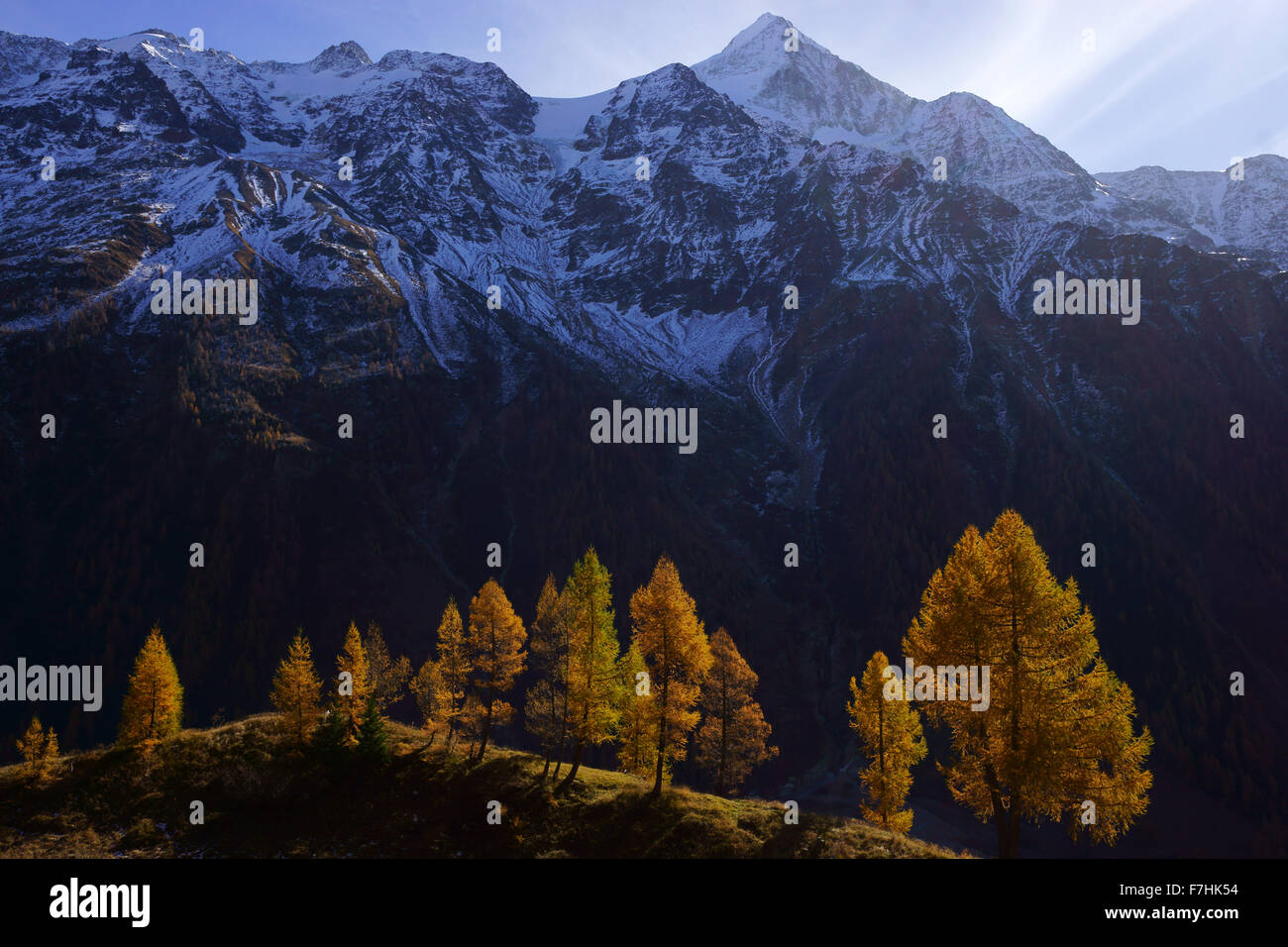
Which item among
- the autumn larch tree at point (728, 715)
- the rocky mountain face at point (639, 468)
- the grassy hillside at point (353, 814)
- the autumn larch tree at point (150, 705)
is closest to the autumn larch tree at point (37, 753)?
the grassy hillside at point (353, 814)

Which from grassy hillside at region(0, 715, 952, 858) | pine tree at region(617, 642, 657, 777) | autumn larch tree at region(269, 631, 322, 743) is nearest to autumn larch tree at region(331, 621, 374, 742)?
autumn larch tree at region(269, 631, 322, 743)

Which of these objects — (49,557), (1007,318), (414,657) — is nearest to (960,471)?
(1007,318)

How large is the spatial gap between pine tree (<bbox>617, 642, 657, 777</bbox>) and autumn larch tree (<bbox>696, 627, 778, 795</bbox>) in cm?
453

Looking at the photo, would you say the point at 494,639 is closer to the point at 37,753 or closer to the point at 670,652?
the point at 670,652

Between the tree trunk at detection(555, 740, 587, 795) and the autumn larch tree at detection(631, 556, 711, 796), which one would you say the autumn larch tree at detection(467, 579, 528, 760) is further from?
the autumn larch tree at detection(631, 556, 711, 796)

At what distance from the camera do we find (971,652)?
21438mm

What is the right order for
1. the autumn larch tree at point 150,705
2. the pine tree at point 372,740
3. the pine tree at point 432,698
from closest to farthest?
the pine tree at point 372,740
the autumn larch tree at point 150,705
the pine tree at point 432,698

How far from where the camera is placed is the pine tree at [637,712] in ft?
111

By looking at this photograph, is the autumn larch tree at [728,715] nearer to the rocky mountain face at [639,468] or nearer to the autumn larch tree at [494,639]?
the autumn larch tree at [494,639]

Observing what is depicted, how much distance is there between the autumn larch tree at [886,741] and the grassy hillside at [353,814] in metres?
6.50

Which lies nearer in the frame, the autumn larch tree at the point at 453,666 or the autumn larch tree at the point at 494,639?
the autumn larch tree at the point at 494,639

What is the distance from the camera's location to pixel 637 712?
3425 centimetres

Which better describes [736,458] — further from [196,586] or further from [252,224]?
[252,224]
